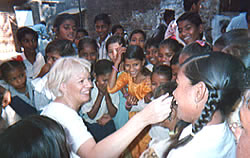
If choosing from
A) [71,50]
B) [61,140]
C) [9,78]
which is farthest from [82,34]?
[61,140]

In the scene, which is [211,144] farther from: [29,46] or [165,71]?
[29,46]

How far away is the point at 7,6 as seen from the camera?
156cm

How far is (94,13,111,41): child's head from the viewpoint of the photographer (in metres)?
1.97

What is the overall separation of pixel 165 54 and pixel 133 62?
240 mm

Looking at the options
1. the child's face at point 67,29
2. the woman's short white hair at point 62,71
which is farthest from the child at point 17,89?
the woman's short white hair at point 62,71

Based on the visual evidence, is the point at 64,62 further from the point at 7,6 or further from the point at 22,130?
the point at 7,6

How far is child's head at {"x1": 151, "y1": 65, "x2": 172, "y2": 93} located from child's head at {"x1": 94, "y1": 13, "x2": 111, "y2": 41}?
104 centimetres

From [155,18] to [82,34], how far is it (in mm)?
903

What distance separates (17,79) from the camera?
4.84 feet

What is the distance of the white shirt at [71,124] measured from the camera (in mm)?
804

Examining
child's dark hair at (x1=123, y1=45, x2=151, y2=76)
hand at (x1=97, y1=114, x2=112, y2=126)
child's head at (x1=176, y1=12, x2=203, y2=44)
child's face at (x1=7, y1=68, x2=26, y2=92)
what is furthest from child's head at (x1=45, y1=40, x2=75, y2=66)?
child's head at (x1=176, y1=12, x2=203, y2=44)

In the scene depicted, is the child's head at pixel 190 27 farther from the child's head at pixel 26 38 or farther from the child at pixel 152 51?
the child's head at pixel 26 38

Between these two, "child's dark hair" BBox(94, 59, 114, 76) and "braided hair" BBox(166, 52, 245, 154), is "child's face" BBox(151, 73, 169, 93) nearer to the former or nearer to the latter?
"child's dark hair" BBox(94, 59, 114, 76)

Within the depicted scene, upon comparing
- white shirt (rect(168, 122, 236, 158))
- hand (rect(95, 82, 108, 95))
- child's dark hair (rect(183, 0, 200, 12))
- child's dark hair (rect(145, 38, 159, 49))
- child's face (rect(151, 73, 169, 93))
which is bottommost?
hand (rect(95, 82, 108, 95))
